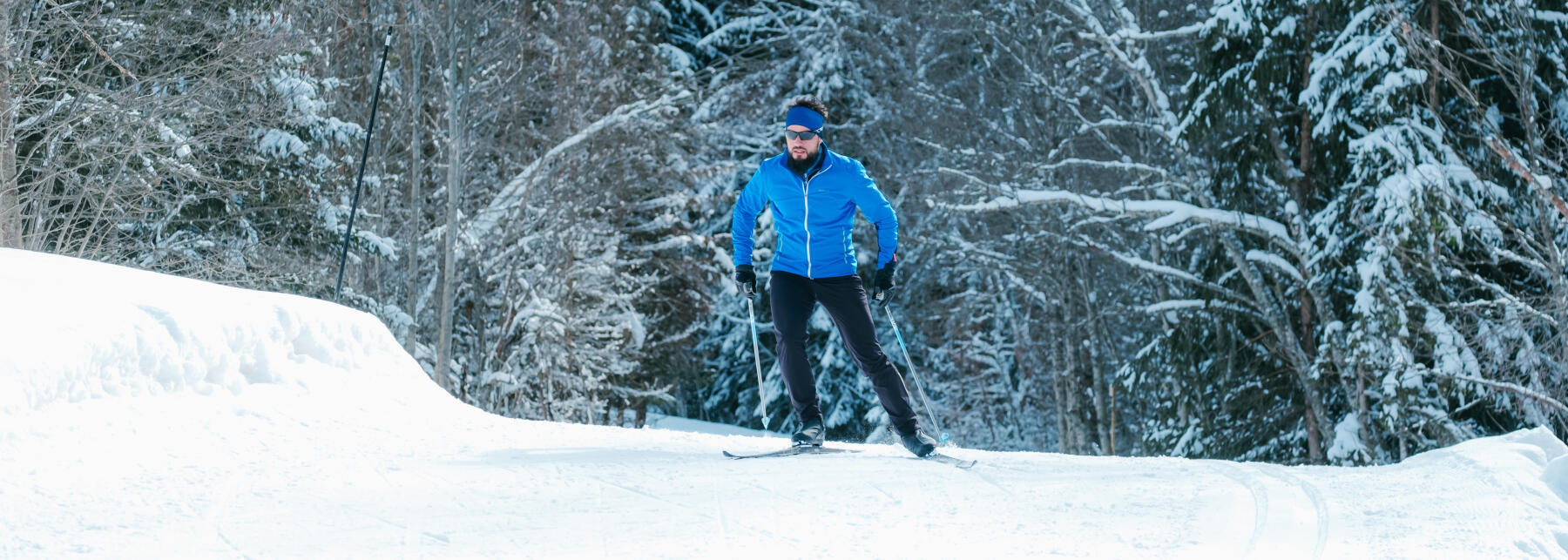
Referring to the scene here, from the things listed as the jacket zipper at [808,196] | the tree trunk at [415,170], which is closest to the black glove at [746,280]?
the jacket zipper at [808,196]

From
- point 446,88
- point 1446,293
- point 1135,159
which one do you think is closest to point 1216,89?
point 1446,293

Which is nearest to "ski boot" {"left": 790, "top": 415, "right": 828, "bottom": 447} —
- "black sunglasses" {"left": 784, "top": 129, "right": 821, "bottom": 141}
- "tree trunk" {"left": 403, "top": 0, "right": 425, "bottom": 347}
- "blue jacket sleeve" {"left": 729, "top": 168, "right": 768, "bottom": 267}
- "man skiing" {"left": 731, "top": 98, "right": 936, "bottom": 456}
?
"man skiing" {"left": 731, "top": 98, "right": 936, "bottom": 456}

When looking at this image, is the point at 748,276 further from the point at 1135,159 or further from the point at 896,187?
the point at 896,187

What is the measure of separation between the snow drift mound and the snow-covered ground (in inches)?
0.5

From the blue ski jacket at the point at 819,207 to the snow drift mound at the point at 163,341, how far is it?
2.07 metres

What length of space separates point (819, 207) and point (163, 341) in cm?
264

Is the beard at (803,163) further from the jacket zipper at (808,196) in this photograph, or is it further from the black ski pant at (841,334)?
the black ski pant at (841,334)

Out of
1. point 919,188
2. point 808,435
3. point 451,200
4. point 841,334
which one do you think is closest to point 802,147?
point 841,334

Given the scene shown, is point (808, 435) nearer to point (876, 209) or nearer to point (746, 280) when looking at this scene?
point (746, 280)

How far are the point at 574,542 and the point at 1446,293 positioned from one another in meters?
11.1

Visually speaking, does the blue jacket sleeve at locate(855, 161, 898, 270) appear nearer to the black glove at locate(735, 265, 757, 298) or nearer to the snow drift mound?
the black glove at locate(735, 265, 757, 298)

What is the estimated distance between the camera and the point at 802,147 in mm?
5695

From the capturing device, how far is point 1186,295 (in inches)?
707

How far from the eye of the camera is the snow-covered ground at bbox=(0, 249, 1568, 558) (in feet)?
12.1
